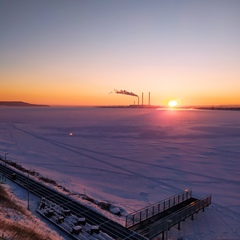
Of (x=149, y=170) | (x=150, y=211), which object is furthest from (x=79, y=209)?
(x=149, y=170)

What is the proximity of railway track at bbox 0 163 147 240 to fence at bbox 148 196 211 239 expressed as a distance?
30.5 inches

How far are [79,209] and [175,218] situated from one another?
5433 mm

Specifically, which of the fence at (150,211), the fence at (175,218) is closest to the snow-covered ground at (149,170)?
the fence at (175,218)

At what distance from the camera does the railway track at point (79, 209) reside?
39.6 feet

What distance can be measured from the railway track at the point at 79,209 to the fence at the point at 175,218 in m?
0.77

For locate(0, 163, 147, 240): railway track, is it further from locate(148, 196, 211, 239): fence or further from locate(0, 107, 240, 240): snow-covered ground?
locate(0, 107, 240, 240): snow-covered ground

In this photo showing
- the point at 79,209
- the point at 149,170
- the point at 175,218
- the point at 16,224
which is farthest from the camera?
the point at 149,170

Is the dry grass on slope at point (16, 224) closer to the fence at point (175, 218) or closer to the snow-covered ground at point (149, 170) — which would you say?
the fence at point (175, 218)

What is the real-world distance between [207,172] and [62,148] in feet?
63.2

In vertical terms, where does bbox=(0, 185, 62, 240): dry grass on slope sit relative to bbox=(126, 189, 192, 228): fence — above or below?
above

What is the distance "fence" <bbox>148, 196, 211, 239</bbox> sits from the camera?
12.0 m

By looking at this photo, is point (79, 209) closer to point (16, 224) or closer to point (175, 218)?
point (16, 224)

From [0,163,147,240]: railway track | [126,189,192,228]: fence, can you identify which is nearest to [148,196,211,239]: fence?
[0,163,147,240]: railway track

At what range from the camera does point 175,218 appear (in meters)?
13.3
